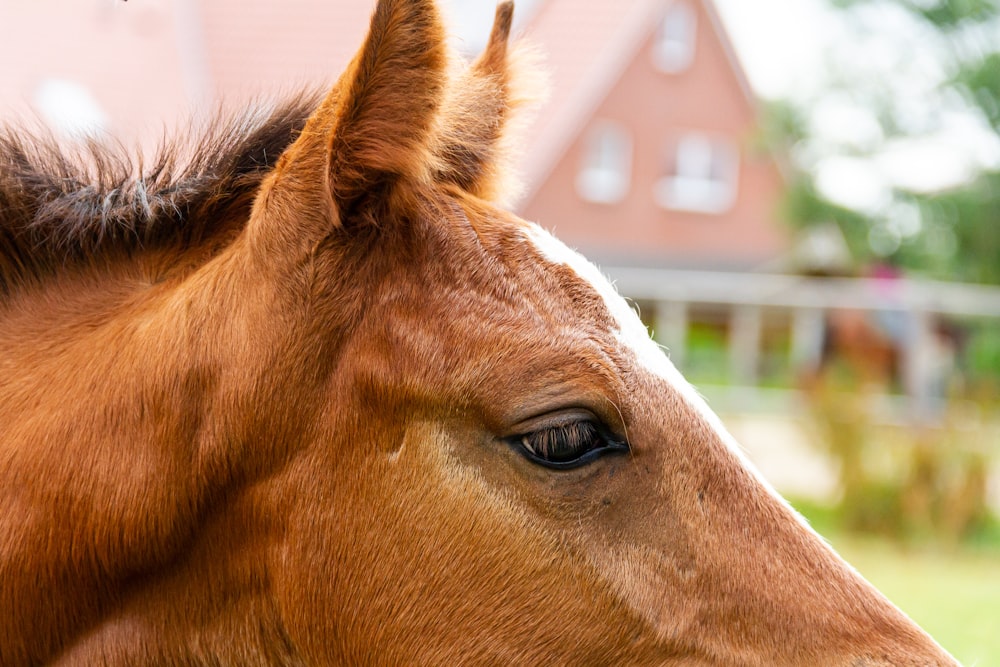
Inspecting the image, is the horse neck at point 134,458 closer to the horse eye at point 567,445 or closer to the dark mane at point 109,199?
the dark mane at point 109,199

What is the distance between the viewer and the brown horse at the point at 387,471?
191cm

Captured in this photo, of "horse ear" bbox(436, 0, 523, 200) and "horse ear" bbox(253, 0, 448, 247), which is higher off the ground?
"horse ear" bbox(253, 0, 448, 247)

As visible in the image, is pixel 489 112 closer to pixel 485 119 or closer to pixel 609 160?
pixel 485 119

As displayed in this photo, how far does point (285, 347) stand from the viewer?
1.97 m

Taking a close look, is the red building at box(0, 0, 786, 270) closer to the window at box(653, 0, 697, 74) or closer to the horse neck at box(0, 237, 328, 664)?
the window at box(653, 0, 697, 74)

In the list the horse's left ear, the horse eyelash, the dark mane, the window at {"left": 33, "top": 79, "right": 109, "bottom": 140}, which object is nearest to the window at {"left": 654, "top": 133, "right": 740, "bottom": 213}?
the window at {"left": 33, "top": 79, "right": 109, "bottom": 140}

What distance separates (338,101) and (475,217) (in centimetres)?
38

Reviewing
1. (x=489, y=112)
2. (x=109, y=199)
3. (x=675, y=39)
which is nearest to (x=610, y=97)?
(x=675, y=39)

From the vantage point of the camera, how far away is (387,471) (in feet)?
6.48

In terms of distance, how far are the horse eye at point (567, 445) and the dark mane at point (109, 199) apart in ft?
2.94

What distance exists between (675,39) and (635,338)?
100 ft

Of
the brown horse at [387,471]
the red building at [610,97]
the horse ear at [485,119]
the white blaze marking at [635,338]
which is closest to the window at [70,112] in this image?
the brown horse at [387,471]

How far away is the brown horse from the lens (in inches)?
75.1

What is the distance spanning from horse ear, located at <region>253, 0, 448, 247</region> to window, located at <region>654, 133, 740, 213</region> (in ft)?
94.3
